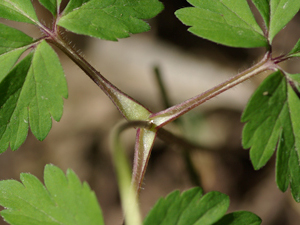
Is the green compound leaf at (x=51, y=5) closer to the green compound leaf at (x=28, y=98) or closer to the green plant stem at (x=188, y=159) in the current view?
the green compound leaf at (x=28, y=98)

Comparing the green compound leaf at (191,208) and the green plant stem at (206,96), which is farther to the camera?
the green plant stem at (206,96)

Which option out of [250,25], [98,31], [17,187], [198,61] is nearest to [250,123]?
[250,25]

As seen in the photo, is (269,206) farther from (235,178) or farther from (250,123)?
(250,123)

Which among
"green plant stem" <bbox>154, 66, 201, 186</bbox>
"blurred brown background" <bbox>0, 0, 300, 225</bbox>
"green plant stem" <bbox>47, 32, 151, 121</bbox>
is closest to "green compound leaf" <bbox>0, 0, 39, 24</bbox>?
"green plant stem" <bbox>47, 32, 151, 121</bbox>

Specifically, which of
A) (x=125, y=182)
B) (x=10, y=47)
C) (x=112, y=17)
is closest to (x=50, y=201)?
(x=125, y=182)

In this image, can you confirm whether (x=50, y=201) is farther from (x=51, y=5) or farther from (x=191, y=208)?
(x=51, y=5)

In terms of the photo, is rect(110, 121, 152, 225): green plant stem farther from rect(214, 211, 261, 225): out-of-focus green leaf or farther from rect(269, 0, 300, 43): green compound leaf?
rect(269, 0, 300, 43): green compound leaf

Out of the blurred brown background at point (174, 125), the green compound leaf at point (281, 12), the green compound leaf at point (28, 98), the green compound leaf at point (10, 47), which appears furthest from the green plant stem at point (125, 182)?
the blurred brown background at point (174, 125)
